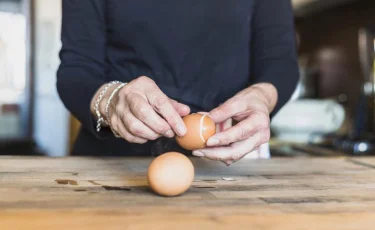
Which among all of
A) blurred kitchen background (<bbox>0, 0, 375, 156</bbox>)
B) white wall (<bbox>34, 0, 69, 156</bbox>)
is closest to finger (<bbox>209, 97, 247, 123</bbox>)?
blurred kitchen background (<bbox>0, 0, 375, 156</bbox>)

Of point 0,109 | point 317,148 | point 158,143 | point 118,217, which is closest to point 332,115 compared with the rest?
point 317,148

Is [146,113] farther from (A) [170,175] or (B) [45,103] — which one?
(B) [45,103]

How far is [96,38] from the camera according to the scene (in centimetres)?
112

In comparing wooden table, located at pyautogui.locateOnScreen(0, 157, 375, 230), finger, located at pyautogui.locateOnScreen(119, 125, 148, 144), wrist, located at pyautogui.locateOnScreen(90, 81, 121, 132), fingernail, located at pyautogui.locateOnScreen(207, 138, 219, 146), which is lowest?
wooden table, located at pyautogui.locateOnScreen(0, 157, 375, 230)

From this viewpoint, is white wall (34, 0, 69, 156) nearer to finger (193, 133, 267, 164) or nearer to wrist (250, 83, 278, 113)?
wrist (250, 83, 278, 113)

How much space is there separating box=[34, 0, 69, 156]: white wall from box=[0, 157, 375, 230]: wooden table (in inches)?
95.9

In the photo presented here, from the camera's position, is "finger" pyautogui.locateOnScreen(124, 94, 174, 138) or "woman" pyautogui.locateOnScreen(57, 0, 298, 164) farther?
"woman" pyautogui.locateOnScreen(57, 0, 298, 164)

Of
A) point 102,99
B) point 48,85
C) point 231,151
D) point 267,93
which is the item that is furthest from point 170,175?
point 48,85

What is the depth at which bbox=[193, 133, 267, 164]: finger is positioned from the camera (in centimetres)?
81

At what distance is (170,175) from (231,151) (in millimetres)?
152

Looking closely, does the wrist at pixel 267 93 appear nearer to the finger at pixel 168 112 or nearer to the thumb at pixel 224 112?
the thumb at pixel 224 112

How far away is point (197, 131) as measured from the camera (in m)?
0.79

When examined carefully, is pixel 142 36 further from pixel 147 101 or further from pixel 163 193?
pixel 163 193

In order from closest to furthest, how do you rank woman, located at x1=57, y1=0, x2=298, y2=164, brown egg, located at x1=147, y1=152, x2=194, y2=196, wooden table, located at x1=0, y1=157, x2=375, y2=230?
1. wooden table, located at x1=0, y1=157, x2=375, y2=230
2. brown egg, located at x1=147, y1=152, x2=194, y2=196
3. woman, located at x1=57, y1=0, x2=298, y2=164
